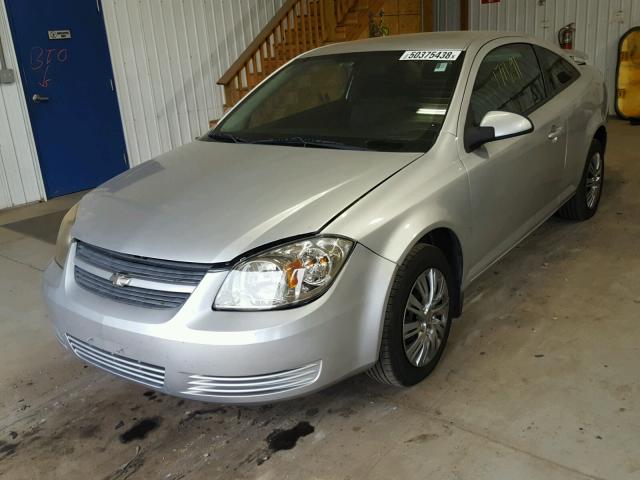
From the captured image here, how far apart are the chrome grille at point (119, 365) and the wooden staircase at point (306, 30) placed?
16.6 feet

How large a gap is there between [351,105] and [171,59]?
509 centimetres

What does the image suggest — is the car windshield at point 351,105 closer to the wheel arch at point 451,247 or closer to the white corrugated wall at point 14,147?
the wheel arch at point 451,247

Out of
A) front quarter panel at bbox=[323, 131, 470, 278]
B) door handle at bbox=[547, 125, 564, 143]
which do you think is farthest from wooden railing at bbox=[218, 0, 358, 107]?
front quarter panel at bbox=[323, 131, 470, 278]

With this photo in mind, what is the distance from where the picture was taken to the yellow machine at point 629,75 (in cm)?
841

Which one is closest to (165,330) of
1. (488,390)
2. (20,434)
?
(20,434)

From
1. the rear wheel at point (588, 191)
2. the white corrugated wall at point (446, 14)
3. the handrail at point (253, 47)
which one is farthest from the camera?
the white corrugated wall at point (446, 14)

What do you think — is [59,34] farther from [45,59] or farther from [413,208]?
[413,208]

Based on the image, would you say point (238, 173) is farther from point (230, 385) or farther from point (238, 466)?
point (238, 466)

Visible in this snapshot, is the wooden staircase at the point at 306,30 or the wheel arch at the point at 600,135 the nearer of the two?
the wheel arch at the point at 600,135

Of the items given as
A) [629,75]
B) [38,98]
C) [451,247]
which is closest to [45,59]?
[38,98]

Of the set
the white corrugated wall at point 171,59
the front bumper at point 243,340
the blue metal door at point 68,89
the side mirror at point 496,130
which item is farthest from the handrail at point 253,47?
the front bumper at point 243,340

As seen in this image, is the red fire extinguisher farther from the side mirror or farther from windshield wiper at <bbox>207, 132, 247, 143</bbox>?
windshield wiper at <bbox>207, 132, 247, 143</bbox>

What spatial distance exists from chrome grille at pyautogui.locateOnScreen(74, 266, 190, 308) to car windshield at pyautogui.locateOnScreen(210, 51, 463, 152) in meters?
1.12

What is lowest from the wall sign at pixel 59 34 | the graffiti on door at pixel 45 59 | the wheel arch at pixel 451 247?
the wheel arch at pixel 451 247
